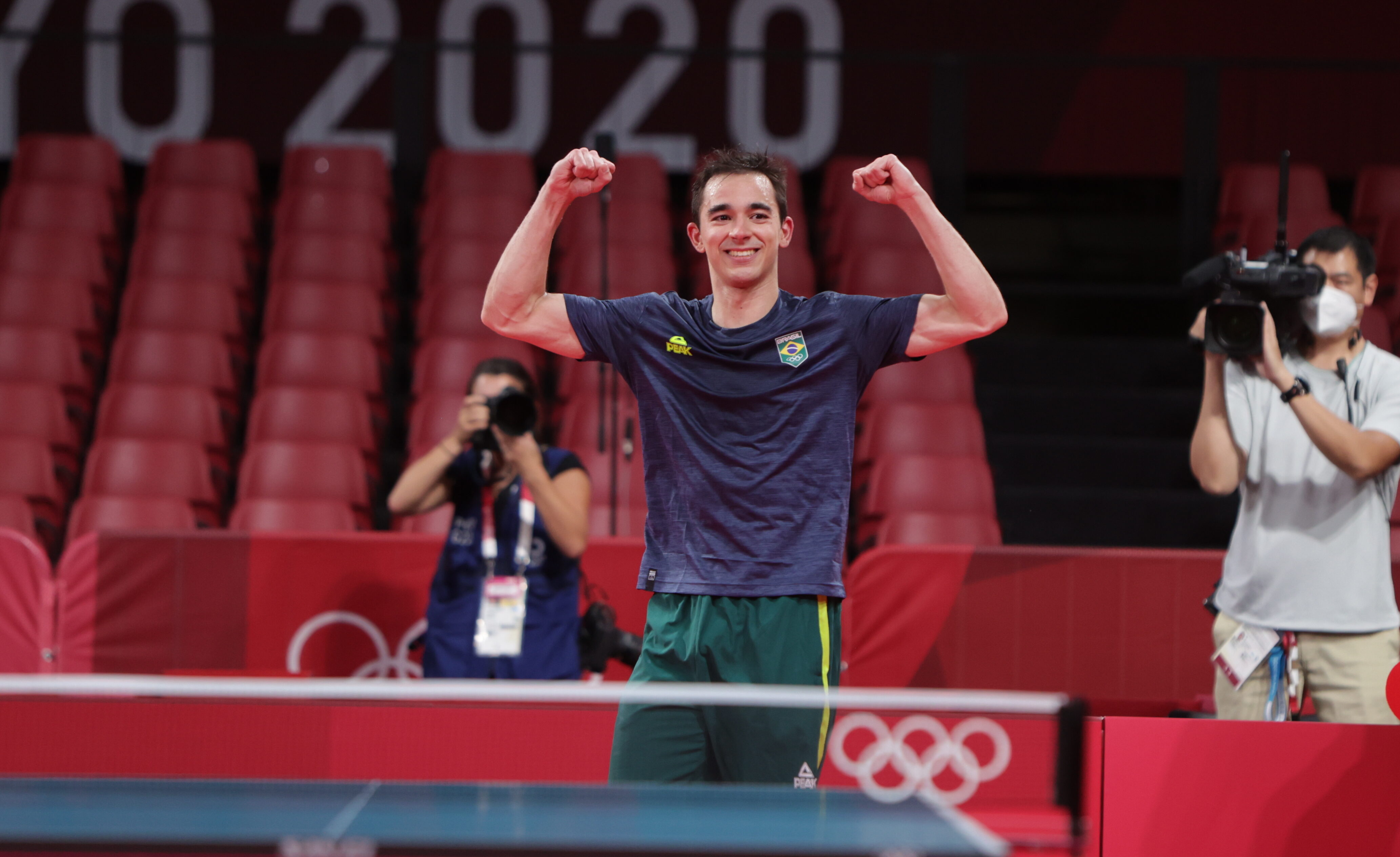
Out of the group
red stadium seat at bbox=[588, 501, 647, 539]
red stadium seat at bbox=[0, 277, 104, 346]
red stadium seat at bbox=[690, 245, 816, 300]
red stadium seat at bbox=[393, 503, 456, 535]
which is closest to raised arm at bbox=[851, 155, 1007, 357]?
red stadium seat at bbox=[588, 501, 647, 539]

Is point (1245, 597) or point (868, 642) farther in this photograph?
point (868, 642)

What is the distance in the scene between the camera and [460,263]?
843 centimetres

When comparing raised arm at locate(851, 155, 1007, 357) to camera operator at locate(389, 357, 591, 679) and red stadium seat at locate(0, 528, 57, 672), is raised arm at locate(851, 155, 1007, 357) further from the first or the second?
Answer: red stadium seat at locate(0, 528, 57, 672)

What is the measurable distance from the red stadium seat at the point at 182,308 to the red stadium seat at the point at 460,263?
3.75 ft

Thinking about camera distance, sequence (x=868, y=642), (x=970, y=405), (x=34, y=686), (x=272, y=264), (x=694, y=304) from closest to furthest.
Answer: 1. (x=34, y=686)
2. (x=694, y=304)
3. (x=868, y=642)
4. (x=970, y=405)
5. (x=272, y=264)

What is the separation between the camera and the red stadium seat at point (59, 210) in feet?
27.6

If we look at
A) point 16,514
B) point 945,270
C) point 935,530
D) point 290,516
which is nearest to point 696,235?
point 945,270

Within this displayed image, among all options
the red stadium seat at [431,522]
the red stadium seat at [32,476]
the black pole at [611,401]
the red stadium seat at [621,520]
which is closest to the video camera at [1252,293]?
the black pole at [611,401]

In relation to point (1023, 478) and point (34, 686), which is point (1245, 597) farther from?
point (1023, 478)

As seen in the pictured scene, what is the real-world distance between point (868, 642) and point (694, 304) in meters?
2.59

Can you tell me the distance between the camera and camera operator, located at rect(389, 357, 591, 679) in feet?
14.8

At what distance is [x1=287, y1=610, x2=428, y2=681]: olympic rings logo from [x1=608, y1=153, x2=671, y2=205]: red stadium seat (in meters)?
4.30

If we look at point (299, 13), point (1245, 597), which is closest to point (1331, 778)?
point (1245, 597)

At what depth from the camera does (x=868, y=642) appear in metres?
5.29
